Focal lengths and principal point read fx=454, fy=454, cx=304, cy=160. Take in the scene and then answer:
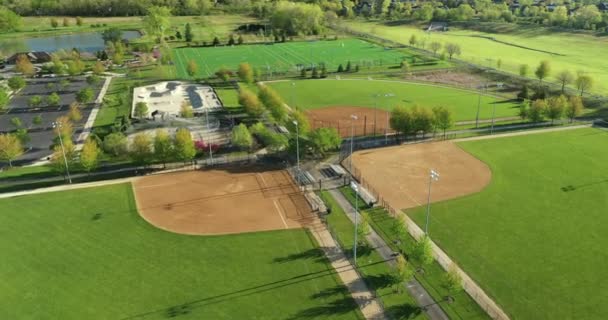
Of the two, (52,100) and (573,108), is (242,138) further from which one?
(573,108)

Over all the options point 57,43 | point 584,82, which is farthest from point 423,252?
point 57,43

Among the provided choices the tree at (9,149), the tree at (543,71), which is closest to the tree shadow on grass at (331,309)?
the tree at (9,149)

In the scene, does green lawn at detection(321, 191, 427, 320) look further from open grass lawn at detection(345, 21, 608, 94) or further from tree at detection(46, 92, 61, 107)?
open grass lawn at detection(345, 21, 608, 94)

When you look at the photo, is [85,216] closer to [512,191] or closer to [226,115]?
[226,115]

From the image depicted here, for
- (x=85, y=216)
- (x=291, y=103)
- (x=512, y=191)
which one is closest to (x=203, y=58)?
(x=291, y=103)

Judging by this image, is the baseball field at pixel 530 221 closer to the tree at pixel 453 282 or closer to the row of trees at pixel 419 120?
the row of trees at pixel 419 120

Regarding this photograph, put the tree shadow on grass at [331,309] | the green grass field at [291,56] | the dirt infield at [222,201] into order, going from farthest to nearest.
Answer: the green grass field at [291,56]
the dirt infield at [222,201]
the tree shadow on grass at [331,309]
